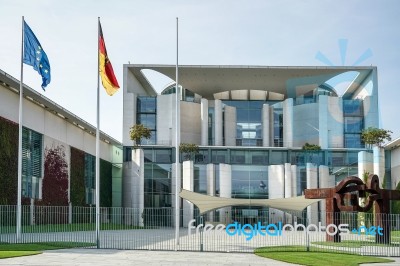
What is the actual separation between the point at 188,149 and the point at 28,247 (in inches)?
1651

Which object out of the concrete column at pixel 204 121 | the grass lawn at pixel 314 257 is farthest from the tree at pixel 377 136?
the grass lawn at pixel 314 257

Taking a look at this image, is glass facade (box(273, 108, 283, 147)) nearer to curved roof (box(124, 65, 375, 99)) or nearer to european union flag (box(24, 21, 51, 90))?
curved roof (box(124, 65, 375, 99))

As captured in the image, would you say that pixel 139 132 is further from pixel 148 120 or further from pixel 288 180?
pixel 288 180

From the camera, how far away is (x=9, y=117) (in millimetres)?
47750

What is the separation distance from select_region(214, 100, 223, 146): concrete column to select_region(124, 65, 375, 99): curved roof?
157 inches

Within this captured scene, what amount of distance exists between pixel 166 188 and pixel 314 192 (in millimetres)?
33468

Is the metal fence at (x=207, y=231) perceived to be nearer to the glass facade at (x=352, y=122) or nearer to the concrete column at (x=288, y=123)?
the concrete column at (x=288, y=123)

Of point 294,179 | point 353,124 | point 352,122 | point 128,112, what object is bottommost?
point 294,179

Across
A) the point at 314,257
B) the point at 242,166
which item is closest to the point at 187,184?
the point at 242,166

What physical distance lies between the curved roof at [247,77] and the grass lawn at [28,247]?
46.5m

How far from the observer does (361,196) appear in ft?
118

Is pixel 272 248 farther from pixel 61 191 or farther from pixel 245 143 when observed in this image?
pixel 245 143

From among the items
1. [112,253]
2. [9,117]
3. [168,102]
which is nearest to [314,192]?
[112,253]

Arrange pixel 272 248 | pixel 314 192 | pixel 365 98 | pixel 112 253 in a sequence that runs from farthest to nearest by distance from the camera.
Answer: pixel 365 98 < pixel 314 192 < pixel 272 248 < pixel 112 253
